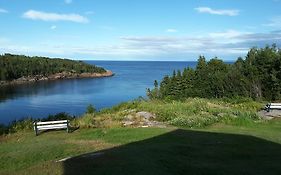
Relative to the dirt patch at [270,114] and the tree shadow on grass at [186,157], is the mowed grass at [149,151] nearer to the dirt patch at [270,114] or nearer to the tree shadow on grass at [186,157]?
the tree shadow on grass at [186,157]

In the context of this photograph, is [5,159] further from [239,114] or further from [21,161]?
[239,114]

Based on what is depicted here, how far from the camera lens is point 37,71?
130875 millimetres

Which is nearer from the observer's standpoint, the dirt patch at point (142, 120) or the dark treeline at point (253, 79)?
the dirt patch at point (142, 120)

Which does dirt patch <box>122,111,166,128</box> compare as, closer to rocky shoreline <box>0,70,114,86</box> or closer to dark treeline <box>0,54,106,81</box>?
rocky shoreline <box>0,70,114,86</box>

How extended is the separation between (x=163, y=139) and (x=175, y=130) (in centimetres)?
217

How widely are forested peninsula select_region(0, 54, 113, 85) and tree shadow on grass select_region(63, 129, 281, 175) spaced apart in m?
104

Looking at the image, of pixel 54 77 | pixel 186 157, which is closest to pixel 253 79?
pixel 186 157

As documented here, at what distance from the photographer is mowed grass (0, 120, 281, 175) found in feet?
31.3

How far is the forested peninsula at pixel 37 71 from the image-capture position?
118 meters

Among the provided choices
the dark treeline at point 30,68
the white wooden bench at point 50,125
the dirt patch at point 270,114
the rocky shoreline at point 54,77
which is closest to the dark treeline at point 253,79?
the dirt patch at point 270,114

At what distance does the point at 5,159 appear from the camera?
1205 cm

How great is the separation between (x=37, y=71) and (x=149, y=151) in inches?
4904

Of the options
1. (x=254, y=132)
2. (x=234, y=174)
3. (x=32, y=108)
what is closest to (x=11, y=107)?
(x=32, y=108)

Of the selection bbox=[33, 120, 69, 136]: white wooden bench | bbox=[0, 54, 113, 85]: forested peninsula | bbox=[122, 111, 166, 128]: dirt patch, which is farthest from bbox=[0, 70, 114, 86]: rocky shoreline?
bbox=[33, 120, 69, 136]: white wooden bench
